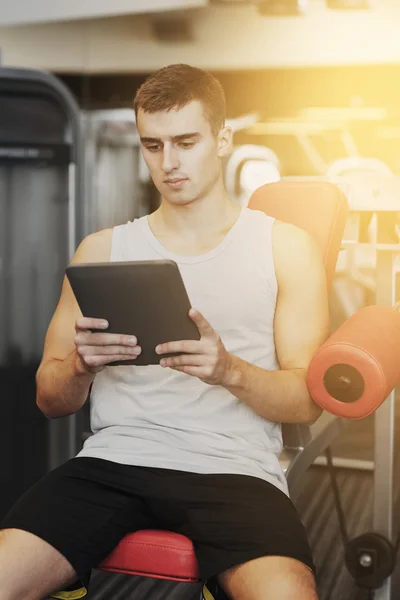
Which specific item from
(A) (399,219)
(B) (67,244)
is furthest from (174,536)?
(B) (67,244)

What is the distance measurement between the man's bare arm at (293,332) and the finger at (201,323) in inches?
4.6

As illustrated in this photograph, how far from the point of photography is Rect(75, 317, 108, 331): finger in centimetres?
118

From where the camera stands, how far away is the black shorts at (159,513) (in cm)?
117

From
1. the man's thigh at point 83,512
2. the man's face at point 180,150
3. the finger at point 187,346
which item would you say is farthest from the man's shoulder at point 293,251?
the man's thigh at point 83,512

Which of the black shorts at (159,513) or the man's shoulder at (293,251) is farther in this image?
the man's shoulder at (293,251)

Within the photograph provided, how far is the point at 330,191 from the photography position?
5.18ft

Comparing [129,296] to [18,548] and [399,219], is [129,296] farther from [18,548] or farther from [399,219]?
[399,219]

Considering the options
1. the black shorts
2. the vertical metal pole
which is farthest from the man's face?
the vertical metal pole

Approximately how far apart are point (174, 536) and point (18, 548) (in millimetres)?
225

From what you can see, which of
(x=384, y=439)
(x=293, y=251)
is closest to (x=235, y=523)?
(x=293, y=251)

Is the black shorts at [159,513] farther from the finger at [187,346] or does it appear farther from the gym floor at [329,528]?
the gym floor at [329,528]

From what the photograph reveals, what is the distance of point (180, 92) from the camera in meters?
1.35

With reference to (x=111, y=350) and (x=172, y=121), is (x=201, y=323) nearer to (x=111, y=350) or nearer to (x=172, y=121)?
(x=111, y=350)

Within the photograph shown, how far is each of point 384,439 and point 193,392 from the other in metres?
0.66
